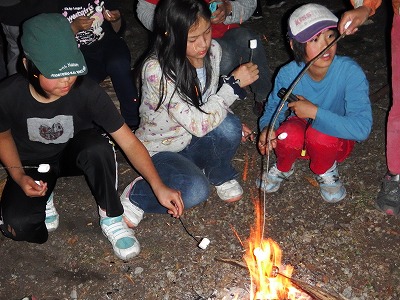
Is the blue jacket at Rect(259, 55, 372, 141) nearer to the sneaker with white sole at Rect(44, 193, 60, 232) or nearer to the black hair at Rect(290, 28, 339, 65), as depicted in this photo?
the black hair at Rect(290, 28, 339, 65)

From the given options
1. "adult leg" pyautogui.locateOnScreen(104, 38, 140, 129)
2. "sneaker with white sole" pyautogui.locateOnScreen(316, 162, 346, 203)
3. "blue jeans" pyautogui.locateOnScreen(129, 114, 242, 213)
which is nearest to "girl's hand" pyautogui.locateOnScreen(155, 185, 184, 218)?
"blue jeans" pyautogui.locateOnScreen(129, 114, 242, 213)

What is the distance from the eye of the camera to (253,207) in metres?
3.65

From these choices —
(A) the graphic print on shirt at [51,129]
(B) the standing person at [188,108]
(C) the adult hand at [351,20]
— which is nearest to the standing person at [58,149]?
(A) the graphic print on shirt at [51,129]

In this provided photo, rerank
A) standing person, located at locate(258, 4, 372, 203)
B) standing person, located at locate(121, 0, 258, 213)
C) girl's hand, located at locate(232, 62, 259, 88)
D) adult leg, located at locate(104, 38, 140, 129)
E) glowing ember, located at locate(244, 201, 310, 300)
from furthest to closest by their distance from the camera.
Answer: adult leg, located at locate(104, 38, 140, 129)
girl's hand, located at locate(232, 62, 259, 88)
standing person, located at locate(258, 4, 372, 203)
standing person, located at locate(121, 0, 258, 213)
glowing ember, located at locate(244, 201, 310, 300)

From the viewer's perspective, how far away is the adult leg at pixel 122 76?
13.0ft

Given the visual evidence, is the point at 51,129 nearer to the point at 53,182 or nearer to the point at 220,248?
the point at 53,182

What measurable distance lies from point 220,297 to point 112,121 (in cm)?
127

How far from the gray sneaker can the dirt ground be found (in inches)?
2.4

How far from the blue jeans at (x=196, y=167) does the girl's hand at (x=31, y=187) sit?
0.68 metres

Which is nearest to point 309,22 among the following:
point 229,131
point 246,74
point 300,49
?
point 300,49

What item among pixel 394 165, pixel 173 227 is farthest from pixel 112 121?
pixel 394 165

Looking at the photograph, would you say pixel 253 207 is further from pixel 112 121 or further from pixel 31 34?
pixel 31 34

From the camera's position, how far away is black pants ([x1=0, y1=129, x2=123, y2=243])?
3.16 meters

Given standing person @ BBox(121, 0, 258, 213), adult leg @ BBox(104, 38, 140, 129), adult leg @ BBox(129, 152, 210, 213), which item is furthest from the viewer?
adult leg @ BBox(104, 38, 140, 129)
